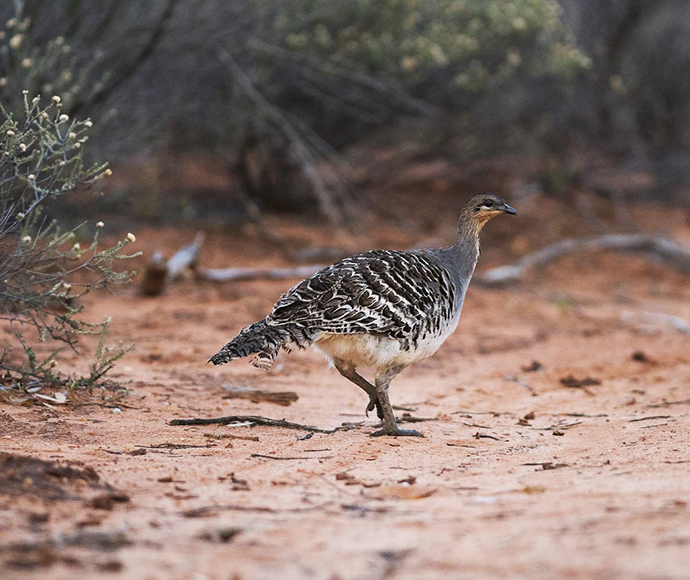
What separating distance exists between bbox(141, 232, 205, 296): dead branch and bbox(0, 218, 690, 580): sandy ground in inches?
29.3

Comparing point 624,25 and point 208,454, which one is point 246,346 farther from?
point 624,25

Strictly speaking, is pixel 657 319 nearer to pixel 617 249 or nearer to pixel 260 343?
pixel 617 249

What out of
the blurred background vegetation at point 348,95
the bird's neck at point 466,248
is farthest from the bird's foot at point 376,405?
the blurred background vegetation at point 348,95

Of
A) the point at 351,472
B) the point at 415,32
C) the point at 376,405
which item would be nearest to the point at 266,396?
the point at 376,405

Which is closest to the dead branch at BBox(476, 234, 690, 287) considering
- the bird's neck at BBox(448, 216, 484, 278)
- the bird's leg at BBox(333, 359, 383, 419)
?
the bird's neck at BBox(448, 216, 484, 278)

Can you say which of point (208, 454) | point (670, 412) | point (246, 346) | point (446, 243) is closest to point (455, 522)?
point (208, 454)

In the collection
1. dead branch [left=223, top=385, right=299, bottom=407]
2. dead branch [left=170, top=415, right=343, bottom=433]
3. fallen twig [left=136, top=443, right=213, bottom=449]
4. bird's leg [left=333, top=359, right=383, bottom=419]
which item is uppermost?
bird's leg [left=333, top=359, right=383, bottom=419]

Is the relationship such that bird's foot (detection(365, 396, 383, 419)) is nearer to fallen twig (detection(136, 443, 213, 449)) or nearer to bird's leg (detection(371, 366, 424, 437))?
bird's leg (detection(371, 366, 424, 437))

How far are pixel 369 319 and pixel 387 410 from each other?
62cm

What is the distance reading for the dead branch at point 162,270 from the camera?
10.1 metres

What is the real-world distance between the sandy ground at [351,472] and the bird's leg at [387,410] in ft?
0.53

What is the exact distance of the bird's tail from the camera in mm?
A: 5371

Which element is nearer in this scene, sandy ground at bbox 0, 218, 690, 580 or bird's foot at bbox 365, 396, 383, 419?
sandy ground at bbox 0, 218, 690, 580

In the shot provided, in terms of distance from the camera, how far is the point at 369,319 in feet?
18.7
